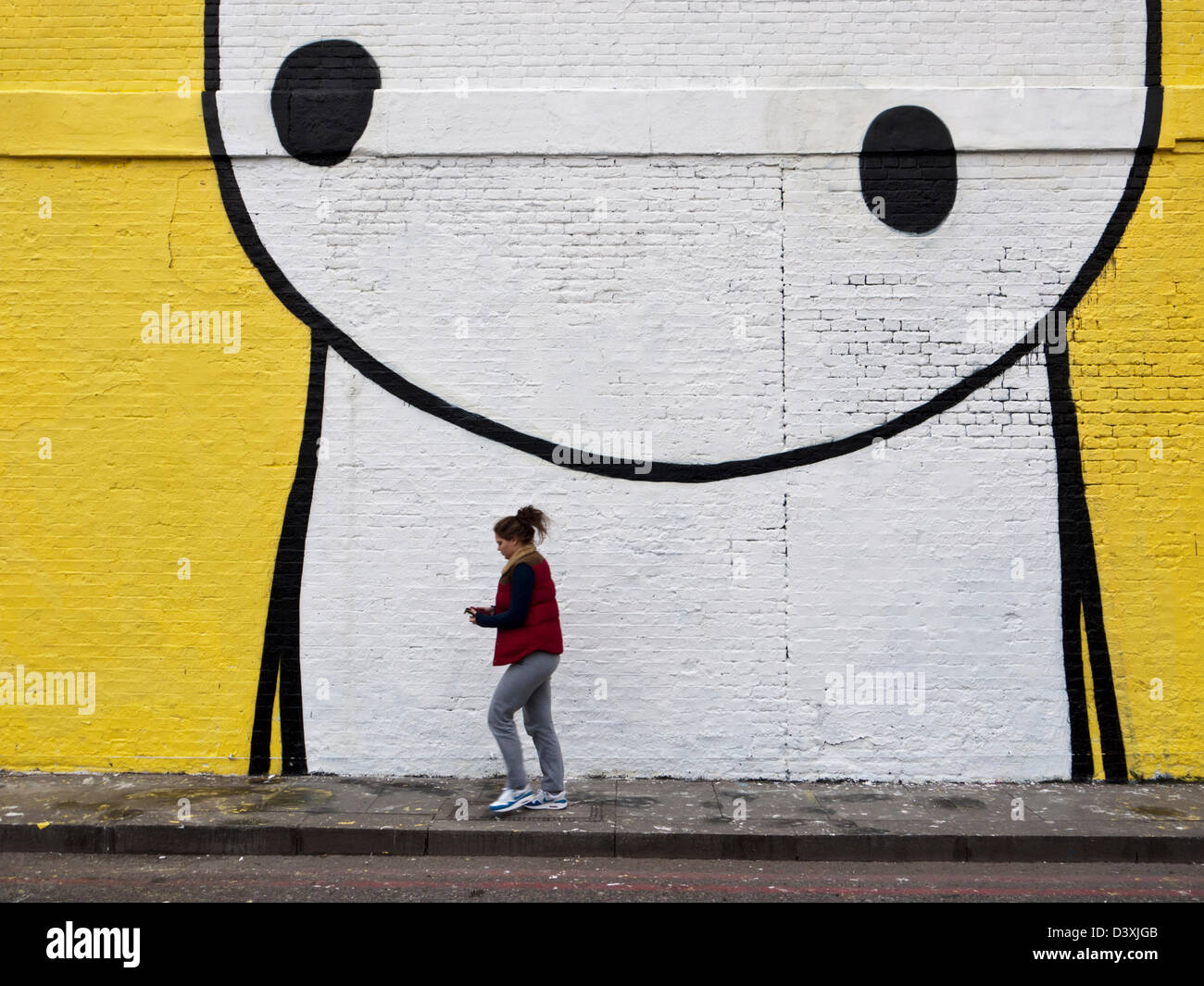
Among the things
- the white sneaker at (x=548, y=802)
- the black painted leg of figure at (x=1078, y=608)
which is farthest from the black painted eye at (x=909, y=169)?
the white sneaker at (x=548, y=802)

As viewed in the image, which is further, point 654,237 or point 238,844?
point 654,237

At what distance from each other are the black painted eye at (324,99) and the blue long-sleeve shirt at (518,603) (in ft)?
10.6

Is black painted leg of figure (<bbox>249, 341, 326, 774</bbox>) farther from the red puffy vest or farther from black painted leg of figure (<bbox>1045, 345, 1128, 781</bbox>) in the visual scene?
black painted leg of figure (<bbox>1045, 345, 1128, 781</bbox>)

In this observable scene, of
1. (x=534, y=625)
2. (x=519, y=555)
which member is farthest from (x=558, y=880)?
(x=519, y=555)

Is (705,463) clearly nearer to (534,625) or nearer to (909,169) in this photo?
(534,625)

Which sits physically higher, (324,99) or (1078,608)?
(324,99)

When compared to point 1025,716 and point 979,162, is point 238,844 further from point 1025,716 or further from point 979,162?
point 979,162

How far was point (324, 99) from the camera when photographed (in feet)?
24.3

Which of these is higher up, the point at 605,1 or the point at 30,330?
the point at 605,1

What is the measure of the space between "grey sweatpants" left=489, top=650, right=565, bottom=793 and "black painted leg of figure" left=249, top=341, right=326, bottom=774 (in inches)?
64.0

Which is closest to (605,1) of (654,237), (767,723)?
(654,237)

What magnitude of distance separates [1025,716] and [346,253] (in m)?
5.42

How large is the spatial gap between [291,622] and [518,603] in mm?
1873

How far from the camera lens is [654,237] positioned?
24.0 feet
